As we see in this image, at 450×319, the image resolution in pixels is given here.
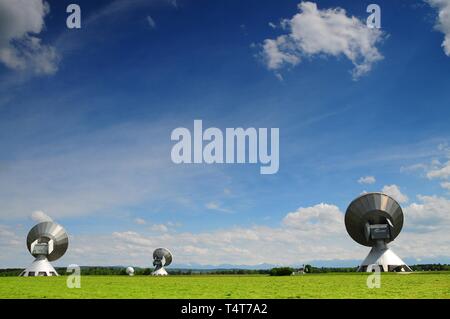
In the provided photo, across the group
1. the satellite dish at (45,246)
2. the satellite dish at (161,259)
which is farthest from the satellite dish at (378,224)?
the satellite dish at (161,259)

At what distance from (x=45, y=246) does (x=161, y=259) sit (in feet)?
111

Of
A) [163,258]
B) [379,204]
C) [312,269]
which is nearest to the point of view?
[379,204]

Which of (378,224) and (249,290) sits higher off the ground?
(378,224)

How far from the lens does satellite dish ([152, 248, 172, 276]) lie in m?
113

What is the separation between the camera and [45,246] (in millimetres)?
86562

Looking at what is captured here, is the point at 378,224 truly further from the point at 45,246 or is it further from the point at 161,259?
the point at 45,246

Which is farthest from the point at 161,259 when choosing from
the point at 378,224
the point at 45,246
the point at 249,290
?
the point at 249,290
